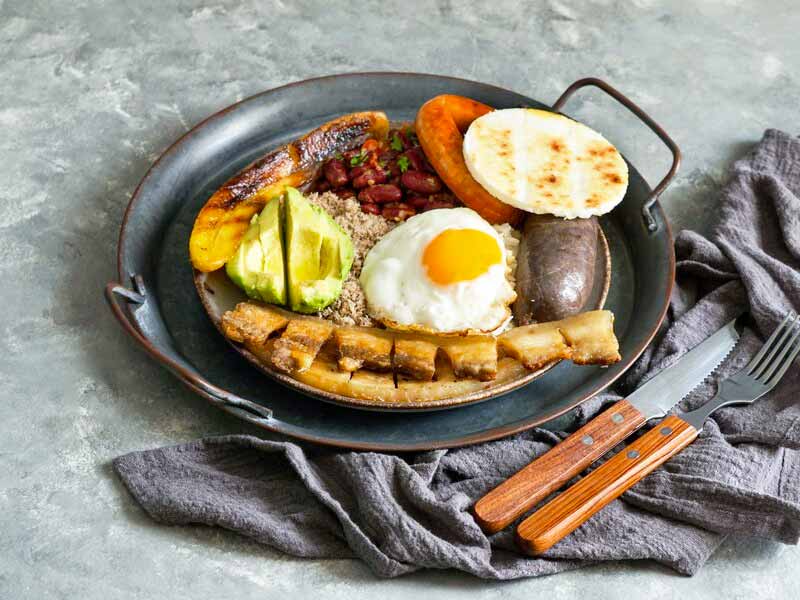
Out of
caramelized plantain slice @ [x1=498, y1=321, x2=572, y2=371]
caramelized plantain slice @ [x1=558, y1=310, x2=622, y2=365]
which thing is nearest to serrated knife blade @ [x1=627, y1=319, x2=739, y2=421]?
caramelized plantain slice @ [x1=558, y1=310, x2=622, y2=365]

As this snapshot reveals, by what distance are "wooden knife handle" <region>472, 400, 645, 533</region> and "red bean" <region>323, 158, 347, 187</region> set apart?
150cm

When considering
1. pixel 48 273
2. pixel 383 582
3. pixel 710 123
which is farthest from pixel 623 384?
pixel 48 273

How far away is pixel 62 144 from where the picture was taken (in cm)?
478

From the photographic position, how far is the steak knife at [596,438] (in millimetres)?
3309

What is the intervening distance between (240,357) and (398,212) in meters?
0.93

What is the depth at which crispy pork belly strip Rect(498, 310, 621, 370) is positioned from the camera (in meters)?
3.54

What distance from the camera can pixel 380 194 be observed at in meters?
4.19

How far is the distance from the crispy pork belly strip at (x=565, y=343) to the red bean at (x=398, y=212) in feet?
2.70

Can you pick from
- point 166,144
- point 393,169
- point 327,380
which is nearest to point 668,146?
point 393,169

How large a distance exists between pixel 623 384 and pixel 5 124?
3206mm

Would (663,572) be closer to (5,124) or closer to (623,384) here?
(623,384)

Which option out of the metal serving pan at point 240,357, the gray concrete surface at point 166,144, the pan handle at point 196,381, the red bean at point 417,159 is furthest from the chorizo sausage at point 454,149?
the pan handle at point 196,381

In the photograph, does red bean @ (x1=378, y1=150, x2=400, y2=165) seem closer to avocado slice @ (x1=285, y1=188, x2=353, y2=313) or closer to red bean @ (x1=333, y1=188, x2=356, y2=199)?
red bean @ (x1=333, y1=188, x2=356, y2=199)

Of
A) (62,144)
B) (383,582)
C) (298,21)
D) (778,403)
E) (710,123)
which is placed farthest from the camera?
(298,21)
